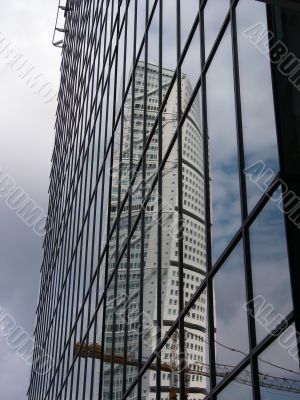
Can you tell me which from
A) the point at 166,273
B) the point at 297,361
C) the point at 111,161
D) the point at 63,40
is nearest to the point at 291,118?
the point at 297,361

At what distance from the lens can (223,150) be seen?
12750 millimetres

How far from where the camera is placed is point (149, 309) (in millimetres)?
16672

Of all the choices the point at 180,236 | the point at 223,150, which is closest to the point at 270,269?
the point at 223,150

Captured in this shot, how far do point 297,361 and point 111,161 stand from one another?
16.1 metres

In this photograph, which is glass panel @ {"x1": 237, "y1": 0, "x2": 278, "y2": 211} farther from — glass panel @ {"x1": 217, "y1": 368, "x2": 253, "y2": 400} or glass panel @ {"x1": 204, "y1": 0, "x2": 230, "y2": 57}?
glass panel @ {"x1": 217, "y1": 368, "x2": 253, "y2": 400}

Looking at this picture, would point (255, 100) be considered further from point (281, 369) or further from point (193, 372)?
point (193, 372)

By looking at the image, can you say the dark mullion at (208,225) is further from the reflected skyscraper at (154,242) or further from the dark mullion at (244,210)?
the dark mullion at (244,210)

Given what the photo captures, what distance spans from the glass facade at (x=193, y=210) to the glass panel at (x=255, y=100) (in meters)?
0.04

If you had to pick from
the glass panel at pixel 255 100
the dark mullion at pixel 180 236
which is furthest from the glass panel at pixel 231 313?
the dark mullion at pixel 180 236

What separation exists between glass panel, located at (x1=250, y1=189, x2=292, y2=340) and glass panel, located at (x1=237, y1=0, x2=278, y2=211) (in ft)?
1.63

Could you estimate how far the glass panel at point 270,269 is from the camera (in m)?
9.66

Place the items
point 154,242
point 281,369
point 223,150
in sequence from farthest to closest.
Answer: point 154,242, point 223,150, point 281,369

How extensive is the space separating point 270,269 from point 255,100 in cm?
294

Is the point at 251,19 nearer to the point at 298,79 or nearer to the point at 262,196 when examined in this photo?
the point at 298,79
